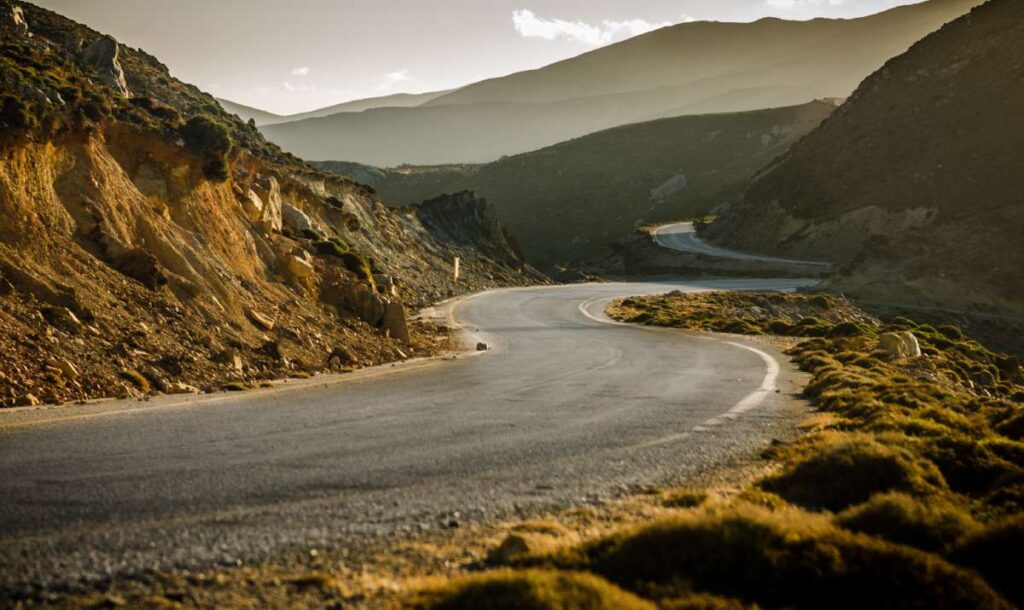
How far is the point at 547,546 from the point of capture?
6207 mm

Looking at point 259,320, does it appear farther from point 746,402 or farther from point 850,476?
point 850,476

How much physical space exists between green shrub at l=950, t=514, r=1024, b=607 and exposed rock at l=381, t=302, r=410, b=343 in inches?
832

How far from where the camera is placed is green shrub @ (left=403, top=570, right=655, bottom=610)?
A: 15.4ft

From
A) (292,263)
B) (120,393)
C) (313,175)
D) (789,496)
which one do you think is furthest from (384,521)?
(313,175)

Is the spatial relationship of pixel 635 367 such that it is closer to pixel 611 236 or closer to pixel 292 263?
pixel 292 263

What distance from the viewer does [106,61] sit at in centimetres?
3894

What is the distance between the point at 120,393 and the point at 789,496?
10930 mm

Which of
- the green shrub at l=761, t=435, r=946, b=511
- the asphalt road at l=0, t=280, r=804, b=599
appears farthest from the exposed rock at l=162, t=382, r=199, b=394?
the green shrub at l=761, t=435, r=946, b=511

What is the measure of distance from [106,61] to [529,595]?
41.8 m

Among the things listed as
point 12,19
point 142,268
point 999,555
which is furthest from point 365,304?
point 12,19

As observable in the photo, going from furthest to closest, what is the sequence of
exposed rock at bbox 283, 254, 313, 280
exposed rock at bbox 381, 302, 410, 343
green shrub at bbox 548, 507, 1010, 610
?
exposed rock at bbox 381, 302, 410, 343, exposed rock at bbox 283, 254, 313, 280, green shrub at bbox 548, 507, 1010, 610

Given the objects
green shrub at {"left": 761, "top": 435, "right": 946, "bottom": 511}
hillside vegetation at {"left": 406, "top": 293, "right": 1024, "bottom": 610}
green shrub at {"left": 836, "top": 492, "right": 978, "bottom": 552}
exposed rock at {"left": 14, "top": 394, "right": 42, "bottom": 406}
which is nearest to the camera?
hillside vegetation at {"left": 406, "top": 293, "right": 1024, "bottom": 610}

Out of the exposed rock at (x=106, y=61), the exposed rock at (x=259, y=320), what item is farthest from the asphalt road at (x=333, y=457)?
the exposed rock at (x=106, y=61)

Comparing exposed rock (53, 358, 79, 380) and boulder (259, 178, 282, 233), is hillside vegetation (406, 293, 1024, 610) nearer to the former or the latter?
exposed rock (53, 358, 79, 380)
